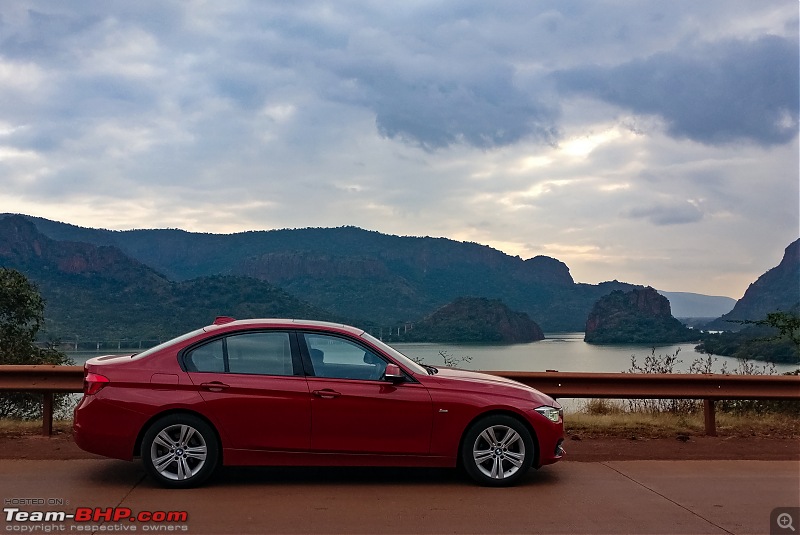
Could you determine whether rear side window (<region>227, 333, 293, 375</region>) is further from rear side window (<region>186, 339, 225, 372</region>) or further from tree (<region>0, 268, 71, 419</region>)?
tree (<region>0, 268, 71, 419</region>)

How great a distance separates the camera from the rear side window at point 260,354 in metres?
7.02

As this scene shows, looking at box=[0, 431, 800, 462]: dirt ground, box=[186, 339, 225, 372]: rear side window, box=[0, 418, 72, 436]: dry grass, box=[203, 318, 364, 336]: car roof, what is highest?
box=[203, 318, 364, 336]: car roof

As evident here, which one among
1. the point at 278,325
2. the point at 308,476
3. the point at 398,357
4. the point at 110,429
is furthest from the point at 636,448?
the point at 110,429

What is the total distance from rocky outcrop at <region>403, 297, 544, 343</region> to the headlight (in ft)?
82.4

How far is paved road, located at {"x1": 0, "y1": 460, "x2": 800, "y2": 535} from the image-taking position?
581 cm

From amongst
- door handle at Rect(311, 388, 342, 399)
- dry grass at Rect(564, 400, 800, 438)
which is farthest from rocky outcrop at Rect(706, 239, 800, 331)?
door handle at Rect(311, 388, 342, 399)

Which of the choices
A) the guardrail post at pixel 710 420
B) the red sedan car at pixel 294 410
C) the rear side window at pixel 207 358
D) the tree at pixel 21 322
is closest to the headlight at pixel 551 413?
the red sedan car at pixel 294 410

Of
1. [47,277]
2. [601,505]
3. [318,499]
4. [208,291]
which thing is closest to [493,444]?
[601,505]

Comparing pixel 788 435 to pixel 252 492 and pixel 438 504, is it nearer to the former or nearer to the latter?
pixel 438 504

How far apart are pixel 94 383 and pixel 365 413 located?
2.39 metres

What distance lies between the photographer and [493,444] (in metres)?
7.09

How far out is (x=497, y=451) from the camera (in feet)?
23.3

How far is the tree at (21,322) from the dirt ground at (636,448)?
7424 millimetres

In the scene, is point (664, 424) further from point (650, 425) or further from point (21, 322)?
point (21, 322)
